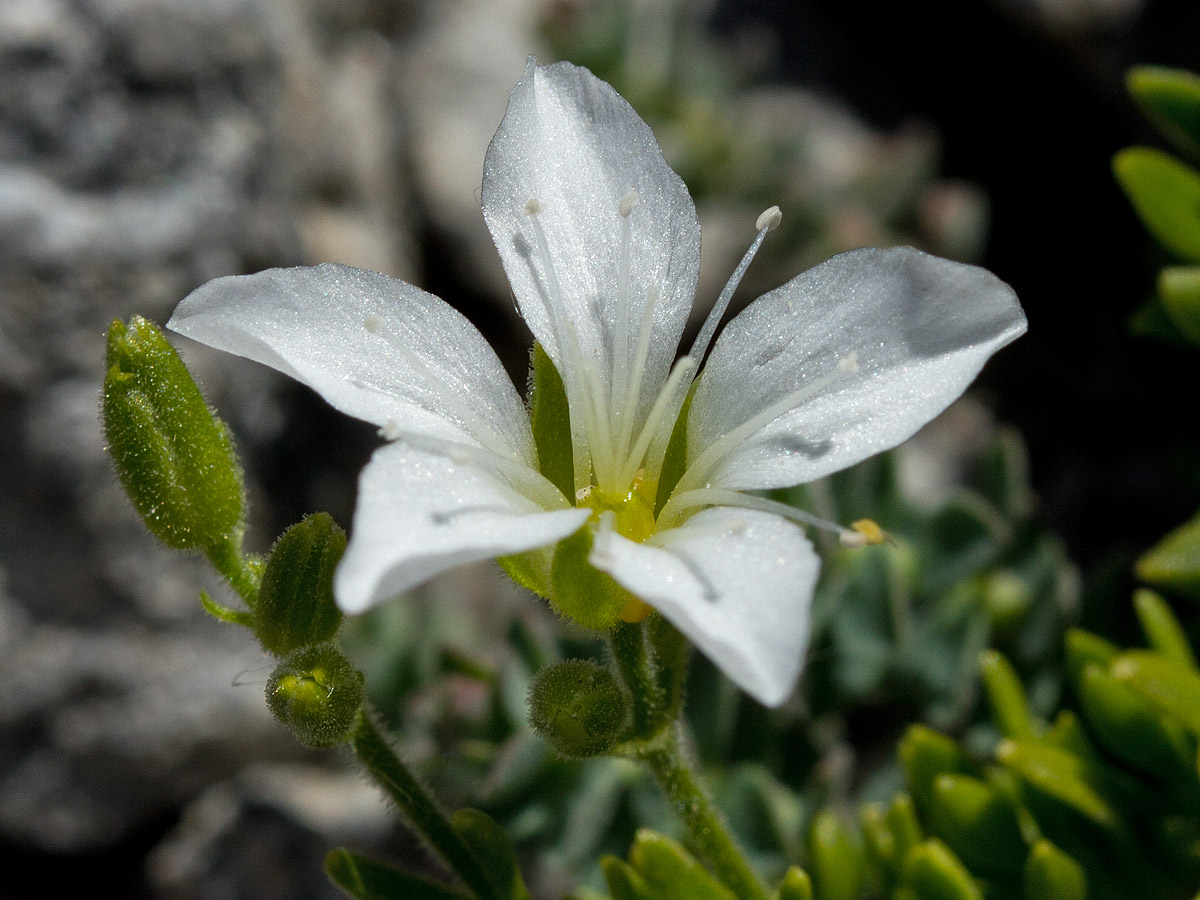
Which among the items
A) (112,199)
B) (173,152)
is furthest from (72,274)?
(173,152)

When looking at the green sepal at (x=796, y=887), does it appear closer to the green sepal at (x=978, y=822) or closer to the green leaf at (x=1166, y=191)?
the green sepal at (x=978, y=822)

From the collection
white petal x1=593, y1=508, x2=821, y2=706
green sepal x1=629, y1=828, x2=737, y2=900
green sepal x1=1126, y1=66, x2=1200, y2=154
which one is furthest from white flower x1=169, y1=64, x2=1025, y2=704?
green sepal x1=1126, y1=66, x2=1200, y2=154

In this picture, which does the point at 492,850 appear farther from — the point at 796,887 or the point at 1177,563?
the point at 1177,563

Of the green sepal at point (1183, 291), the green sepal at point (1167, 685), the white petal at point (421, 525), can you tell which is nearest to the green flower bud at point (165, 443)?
the white petal at point (421, 525)

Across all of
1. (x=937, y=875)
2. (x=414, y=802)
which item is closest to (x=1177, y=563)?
(x=937, y=875)

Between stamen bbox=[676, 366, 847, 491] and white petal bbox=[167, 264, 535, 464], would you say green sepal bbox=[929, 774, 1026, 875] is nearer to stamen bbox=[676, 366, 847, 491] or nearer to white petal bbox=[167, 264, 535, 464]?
stamen bbox=[676, 366, 847, 491]

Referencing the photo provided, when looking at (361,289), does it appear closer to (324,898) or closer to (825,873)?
(825,873)
